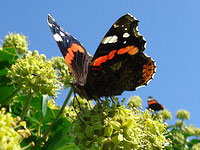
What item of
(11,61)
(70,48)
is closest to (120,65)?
(70,48)

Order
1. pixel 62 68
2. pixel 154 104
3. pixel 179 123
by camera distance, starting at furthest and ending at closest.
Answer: pixel 179 123
pixel 154 104
pixel 62 68

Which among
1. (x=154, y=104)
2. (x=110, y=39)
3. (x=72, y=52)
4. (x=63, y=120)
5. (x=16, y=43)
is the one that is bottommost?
(x=63, y=120)

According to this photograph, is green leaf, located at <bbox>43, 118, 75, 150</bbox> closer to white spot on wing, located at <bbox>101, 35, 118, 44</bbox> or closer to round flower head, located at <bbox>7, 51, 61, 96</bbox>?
round flower head, located at <bbox>7, 51, 61, 96</bbox>

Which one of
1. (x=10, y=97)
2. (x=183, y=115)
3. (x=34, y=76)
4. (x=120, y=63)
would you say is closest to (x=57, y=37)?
(x=34, y=76)

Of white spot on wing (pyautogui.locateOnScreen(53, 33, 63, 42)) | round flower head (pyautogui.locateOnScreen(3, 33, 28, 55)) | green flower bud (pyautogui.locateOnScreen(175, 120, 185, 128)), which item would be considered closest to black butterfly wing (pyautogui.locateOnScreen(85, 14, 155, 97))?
white spot on wing (pyautogui.locateOnScreen(53, 33, 63, 42))

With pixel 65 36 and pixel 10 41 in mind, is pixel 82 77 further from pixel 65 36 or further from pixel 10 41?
pixel 10 41

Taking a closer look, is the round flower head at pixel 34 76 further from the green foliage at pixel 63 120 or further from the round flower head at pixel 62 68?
the round flower head at pixel 62 68

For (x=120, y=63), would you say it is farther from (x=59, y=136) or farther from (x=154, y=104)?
(x=154, y=104)
